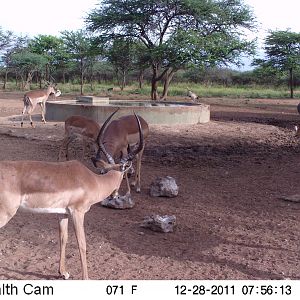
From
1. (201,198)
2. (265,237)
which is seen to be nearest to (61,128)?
(201,198)

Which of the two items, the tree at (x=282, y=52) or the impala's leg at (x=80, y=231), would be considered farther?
the tree at (x=282, y=52)

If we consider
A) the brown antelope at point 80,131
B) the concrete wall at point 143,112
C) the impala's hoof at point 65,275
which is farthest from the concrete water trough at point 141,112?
the impala's hoof at point 65,275

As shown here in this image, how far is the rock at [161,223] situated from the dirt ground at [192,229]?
86mm

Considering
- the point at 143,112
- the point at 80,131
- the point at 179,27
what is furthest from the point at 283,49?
the point at 80,131

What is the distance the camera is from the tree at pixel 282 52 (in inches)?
1366

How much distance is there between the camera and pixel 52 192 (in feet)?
12.9

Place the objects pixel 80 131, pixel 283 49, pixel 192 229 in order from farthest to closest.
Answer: pixel 283 49
pixel 80 131
pixel 192 229

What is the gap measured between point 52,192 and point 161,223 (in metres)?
1.78

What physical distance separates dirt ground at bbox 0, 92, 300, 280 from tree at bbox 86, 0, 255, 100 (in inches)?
562

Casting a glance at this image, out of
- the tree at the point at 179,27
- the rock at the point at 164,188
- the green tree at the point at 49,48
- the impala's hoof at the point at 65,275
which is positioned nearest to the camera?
the impala's hoof at the point at 65,275

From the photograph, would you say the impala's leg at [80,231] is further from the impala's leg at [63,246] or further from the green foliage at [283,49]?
the green foliage at [283,49]

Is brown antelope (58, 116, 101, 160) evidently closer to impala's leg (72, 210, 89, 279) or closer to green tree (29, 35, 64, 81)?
impala's leg (72, 210, 89, 279)

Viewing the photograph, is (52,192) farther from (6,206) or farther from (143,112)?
(143,112)
